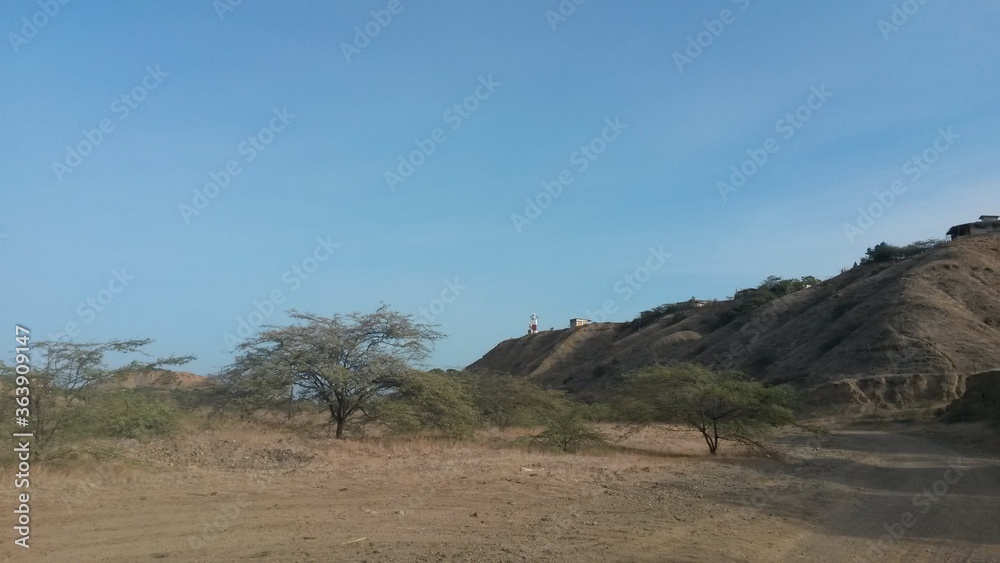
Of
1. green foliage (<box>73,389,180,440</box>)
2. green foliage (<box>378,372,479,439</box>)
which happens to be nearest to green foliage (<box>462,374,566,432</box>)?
green foliage (<box>378,372,479,439</box>)

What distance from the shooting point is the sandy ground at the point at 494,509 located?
7953 millimetres

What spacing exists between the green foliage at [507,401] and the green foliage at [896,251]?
47936mm

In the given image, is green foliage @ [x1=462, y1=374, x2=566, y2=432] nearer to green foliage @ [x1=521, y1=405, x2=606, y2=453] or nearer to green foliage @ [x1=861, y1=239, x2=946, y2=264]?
green foliage @ [x1=521, y1=405, x2=606, y2=453]

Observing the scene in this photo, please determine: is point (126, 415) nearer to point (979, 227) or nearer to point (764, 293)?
point (764, 293)

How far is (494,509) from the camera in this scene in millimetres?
10328

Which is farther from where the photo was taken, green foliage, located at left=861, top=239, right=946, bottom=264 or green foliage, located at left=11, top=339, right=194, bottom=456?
green foliage, located at left=861, top=239, right=946, bottom=264

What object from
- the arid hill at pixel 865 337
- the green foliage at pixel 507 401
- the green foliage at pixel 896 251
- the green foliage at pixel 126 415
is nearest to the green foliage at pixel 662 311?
the arid hill at pixel 865 337

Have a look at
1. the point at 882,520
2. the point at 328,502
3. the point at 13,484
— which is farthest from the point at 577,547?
the point at 13,484

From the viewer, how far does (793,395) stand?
22.8m

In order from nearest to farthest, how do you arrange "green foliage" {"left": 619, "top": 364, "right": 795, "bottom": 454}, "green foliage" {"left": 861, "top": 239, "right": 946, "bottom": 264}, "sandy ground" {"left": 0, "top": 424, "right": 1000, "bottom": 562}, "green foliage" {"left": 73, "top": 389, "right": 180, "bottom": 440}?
"sandy ground" {"left": 0, "top": 424, "right": 1000, "bottom": 562} → "green foliage" {"left": 73, "top": 389, "right": 180, "bottom": 440} → "green foliage" {"left": 619, "top": 364, "right": 795, "bottom": 454} → "green foliage" {"left": 861, "top": 239, "right": 946, "bottom": 264}

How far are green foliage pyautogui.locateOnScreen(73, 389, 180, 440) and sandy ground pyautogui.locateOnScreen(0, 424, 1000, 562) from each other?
546 mm

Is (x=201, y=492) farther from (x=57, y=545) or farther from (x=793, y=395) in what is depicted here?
(x=793, y=395)

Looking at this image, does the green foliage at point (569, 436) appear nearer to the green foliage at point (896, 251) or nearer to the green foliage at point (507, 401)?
the green foliage at point (507, 401)

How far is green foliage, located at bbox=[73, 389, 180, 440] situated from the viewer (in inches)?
577
